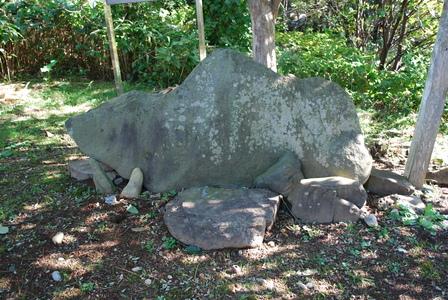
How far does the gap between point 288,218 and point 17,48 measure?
6.60 meters

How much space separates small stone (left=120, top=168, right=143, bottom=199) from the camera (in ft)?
13.0

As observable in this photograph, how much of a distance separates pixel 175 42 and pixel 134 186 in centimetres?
391

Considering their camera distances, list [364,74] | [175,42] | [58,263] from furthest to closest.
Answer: [175,42] < [364,74] < [58,263]

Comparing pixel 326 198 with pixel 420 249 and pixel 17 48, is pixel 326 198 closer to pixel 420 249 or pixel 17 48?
pixel 420 249

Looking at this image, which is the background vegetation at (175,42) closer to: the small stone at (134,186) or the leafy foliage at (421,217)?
the leafy foliage at (421,217)

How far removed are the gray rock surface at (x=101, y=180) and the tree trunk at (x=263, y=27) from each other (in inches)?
91.0

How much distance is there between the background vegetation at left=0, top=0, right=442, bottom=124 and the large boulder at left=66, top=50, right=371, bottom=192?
3079mm

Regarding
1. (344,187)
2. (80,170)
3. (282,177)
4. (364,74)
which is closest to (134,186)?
(80,170)

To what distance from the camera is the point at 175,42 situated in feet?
23.8

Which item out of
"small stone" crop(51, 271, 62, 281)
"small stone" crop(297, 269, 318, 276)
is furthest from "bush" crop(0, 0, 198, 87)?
"small stone" crop(297, 269, 318, 276)

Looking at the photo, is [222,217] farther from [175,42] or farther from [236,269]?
[175,42]

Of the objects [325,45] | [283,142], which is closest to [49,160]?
[283,142]

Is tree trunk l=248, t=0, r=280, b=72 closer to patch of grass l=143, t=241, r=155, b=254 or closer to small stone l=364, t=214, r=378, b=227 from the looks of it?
small stone l=364, t=214, r=378, b=227

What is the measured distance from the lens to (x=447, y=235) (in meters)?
3.54
